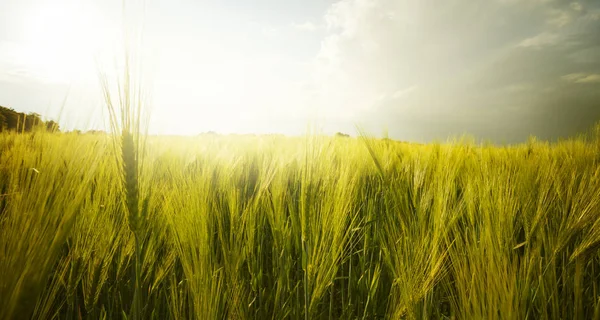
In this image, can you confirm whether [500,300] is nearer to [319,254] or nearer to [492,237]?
[492,237]


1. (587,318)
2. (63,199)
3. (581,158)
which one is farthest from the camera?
(581,158)

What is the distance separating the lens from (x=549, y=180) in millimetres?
1496

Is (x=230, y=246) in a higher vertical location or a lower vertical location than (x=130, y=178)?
lower

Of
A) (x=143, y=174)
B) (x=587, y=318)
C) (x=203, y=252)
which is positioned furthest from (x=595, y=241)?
(x=143, y=174)

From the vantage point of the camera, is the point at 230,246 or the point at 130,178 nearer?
the point at 130,178

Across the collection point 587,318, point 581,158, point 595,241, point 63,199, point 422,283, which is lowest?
point 587,318

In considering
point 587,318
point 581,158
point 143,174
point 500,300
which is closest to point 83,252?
point 143,174

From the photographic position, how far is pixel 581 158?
263 centimetres

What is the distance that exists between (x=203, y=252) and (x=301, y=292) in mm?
535

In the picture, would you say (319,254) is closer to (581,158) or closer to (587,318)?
(587,318)

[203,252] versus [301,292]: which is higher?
[203,252]

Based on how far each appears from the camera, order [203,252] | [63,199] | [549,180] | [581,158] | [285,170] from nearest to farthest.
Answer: [63,199] → [203,252] → [285,170] → [549,180] → [581,158]

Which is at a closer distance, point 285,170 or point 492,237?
point 492,237

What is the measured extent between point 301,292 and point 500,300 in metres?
0.71
